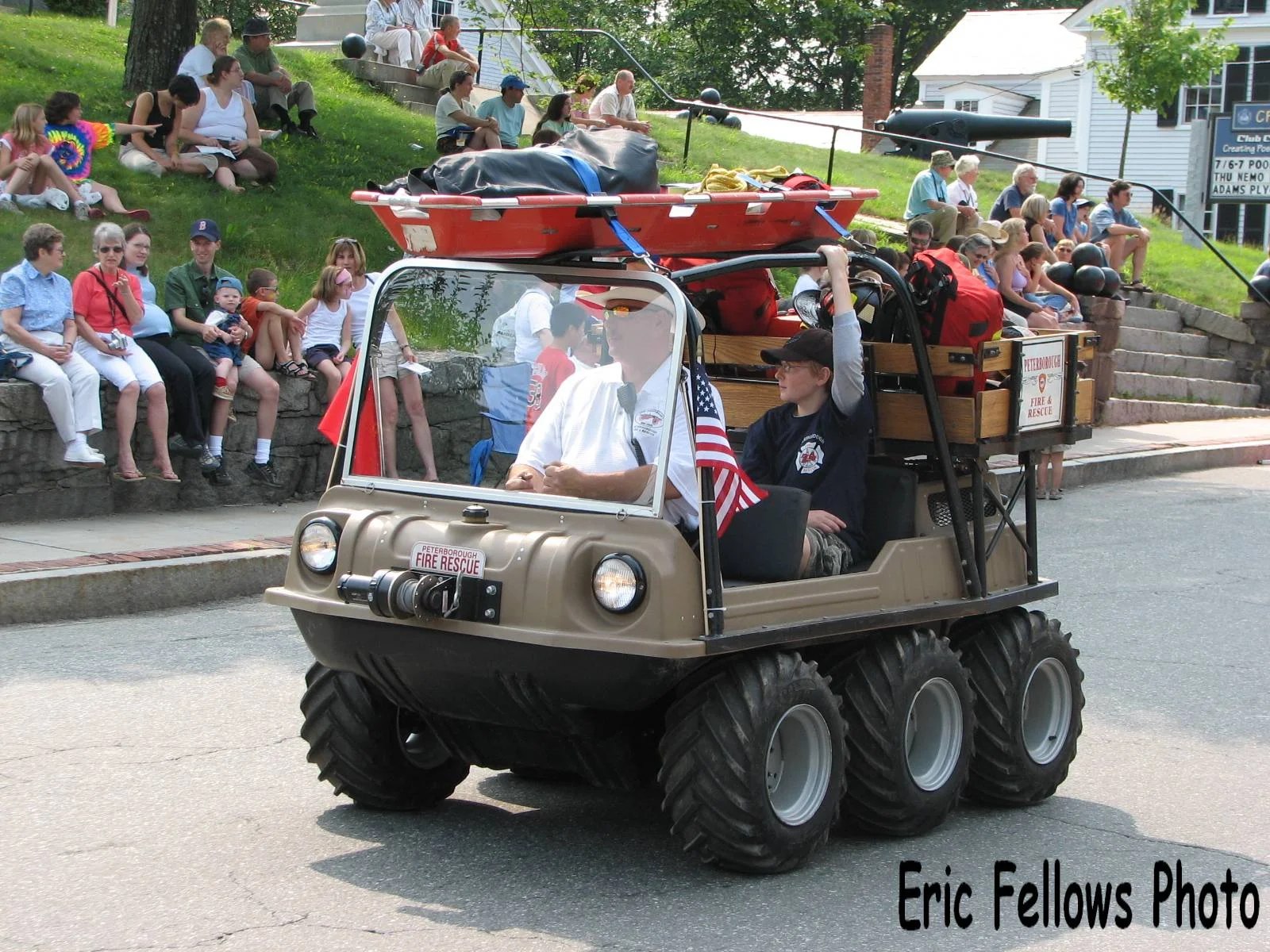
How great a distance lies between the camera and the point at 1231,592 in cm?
1073

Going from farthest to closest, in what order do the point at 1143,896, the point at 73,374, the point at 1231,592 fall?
1. the point at 1231,592
2. the point at 73,374
3. the point at 1143,896

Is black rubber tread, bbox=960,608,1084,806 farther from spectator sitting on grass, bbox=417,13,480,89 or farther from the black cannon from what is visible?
the black cannon

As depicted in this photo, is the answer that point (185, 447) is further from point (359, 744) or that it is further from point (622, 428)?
point (622, 428)

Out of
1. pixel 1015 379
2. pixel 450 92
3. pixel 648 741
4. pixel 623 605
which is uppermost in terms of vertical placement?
pixel 450 92

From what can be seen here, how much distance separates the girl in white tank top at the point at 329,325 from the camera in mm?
11688

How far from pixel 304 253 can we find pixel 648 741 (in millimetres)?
9681

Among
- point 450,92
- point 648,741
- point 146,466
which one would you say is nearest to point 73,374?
point 146,466

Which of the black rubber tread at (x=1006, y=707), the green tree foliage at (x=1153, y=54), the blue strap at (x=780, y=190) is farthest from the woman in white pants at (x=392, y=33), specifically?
the black rubber tread at (x=1006, y=707)

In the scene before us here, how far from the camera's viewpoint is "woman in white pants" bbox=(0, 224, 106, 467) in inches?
392

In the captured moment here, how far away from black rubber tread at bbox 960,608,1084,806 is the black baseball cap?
4.02ft

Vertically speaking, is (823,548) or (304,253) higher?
(304,253)

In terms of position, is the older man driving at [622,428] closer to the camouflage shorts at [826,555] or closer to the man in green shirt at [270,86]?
the camouflage shorts at [826,555]

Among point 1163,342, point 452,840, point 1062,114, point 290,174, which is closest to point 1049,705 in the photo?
point 452,840

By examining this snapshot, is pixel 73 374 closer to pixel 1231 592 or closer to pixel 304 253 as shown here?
pixel 304 253
